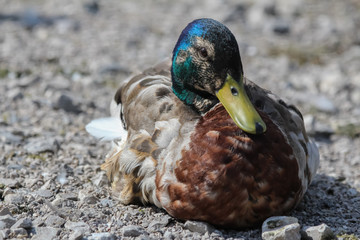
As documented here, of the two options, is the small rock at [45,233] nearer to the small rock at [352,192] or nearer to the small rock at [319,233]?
the small rock at [319,233]

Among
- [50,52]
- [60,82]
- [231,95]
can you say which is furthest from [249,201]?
[50,52]

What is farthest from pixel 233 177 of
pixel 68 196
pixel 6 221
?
pixel 6 221

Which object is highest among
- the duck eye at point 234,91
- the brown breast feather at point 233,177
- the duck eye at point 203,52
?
the duck eye at point 203,52

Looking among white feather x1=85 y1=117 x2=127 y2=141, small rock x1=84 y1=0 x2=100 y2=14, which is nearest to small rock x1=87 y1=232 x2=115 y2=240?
white feather x1=85 y1=117 x2=127 y2=141

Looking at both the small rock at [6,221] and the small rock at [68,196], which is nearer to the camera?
the small rock at [6,221]

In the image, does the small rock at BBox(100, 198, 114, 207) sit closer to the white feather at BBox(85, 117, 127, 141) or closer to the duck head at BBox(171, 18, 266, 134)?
the white feather at BBox(85, 117, 127, 141)

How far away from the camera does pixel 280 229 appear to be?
143 inches

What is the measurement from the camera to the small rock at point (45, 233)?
358cm

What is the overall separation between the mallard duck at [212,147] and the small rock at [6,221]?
77 cm

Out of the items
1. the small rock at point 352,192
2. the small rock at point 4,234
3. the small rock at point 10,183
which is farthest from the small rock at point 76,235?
the small rock at point 352,192

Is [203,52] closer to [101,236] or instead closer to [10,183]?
[101,236]

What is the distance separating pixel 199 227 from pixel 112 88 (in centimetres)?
391

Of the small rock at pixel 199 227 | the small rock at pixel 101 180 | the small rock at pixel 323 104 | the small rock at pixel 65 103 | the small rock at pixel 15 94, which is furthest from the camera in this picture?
the small rock at pixel 323 104

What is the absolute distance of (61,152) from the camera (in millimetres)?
5230
